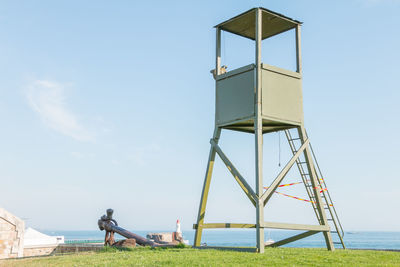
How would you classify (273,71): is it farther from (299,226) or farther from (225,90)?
(299,226)

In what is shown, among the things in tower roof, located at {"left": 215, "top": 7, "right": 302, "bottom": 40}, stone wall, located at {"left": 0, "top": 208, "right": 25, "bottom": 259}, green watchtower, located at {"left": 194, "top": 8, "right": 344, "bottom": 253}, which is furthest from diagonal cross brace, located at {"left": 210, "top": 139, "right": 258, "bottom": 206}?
stone wall, located at {"left": 0, "top": 208, "right": 25, "bottom": 259}

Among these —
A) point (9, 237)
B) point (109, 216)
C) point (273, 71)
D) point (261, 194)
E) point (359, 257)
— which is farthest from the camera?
point (9, 237)

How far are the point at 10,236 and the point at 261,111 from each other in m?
18.6

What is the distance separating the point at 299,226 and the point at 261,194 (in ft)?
5.43

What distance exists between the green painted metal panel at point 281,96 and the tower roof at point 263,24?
194cm

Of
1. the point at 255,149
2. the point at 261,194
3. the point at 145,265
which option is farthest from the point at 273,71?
the point at 145,265

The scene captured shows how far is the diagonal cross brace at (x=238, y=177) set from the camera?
1361 centimetres

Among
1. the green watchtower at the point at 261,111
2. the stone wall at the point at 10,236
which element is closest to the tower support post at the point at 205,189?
the green watchtower at the point at 261,111

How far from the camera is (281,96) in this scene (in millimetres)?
14719

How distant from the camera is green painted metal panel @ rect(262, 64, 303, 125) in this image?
14.3 m

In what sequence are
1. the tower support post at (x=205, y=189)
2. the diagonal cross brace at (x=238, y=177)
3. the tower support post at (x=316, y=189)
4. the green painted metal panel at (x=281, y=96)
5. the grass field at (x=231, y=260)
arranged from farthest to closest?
the tower support post at (x=205, y=189), the tower support post at (x=316, y=189), the green painted metal panel at (x=281, y=96), the diagonal cross brace at (x=238, y=177), the grass field at (x=231, y=260)

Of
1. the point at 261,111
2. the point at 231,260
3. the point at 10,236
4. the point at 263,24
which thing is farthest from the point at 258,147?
the point at 10,236

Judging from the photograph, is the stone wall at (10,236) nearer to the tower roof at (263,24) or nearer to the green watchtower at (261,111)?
the green watchtower at (261,111)

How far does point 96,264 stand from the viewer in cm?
1112
